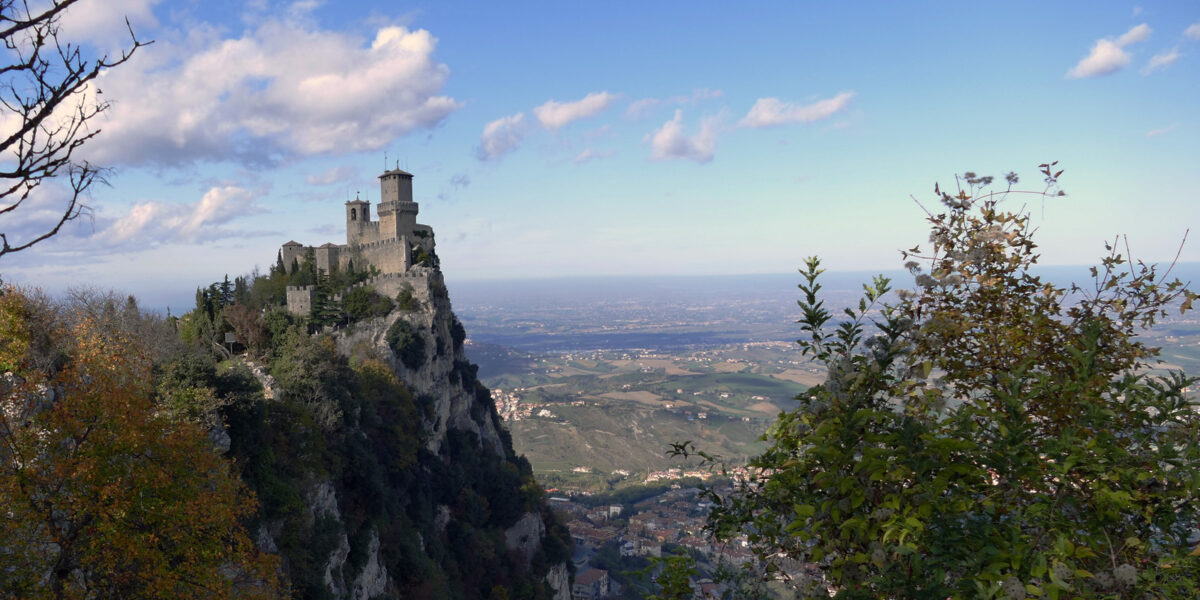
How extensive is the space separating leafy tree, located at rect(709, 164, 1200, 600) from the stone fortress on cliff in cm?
3887

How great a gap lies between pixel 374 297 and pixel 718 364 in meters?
137

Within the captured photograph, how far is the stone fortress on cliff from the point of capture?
1631 inches

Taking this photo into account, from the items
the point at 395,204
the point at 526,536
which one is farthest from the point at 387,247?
the point at 526,536

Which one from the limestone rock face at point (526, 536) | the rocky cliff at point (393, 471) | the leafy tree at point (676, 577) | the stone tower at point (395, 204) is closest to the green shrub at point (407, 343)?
the rocky cliff at point (393, 471)

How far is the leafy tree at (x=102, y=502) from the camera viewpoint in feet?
Answer: 27.8

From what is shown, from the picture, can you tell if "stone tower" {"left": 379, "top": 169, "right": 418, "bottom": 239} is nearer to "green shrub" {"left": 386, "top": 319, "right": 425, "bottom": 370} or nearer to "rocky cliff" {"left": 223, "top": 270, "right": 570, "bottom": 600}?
"rocky cliff" {"left": 223, "top": 270, "right": 570, "bottom": 600}

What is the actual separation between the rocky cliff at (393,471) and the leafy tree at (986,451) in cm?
1666

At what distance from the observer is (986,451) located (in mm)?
3693

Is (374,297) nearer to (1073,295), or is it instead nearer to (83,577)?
(83,577)

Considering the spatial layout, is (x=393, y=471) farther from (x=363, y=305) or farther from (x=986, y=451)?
(x=986, y=451)

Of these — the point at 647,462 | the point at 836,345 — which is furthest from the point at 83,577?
the point at 647,462

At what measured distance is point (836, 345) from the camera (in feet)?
15.3

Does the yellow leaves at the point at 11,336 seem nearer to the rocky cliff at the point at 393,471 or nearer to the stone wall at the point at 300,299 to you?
the rocky cliff at the point at 393,471

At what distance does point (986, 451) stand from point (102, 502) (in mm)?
11073
